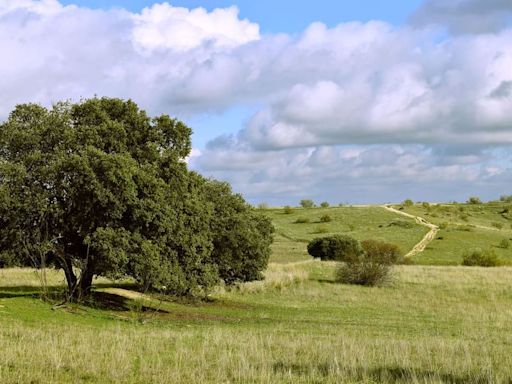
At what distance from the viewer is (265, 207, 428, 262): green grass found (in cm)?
8062

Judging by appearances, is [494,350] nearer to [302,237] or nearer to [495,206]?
[302,237]

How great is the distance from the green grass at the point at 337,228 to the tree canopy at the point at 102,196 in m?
43.2

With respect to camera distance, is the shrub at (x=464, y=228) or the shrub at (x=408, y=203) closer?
the shrub at (x=464, y=228)

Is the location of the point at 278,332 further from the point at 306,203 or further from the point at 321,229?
the point at 306,203

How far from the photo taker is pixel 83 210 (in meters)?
24.1

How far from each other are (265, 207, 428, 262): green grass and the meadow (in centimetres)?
2303

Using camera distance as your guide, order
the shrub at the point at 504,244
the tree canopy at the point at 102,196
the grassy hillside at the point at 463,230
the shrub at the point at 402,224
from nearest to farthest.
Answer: the tree canopy at the point at 102,196, the grassy hillside at the point at 463,230, the shrub at the point at 504,244, the shrub at the point at 402,224

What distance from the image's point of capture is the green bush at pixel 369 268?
159ft

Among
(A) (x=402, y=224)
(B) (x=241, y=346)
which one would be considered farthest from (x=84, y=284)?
(A) (x=402, y=224)

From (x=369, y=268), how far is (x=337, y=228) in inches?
1917

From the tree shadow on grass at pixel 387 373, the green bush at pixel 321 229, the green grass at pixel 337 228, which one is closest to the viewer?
the tree shadow on grass at pixel 387 373

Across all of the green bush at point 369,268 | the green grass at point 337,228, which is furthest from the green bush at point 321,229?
the green bush at point 369,268

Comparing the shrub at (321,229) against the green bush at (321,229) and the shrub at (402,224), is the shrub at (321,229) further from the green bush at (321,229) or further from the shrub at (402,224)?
the shrub at (402,224)

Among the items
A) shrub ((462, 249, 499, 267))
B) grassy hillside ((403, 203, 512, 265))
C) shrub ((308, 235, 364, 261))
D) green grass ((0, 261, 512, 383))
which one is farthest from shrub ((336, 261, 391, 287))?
shrub ((462, 249, 499, 267))
